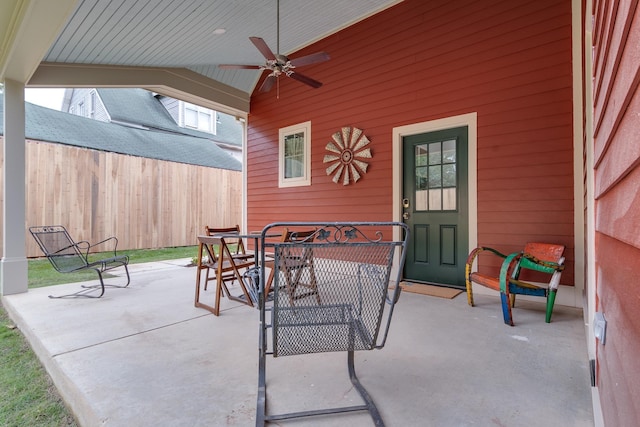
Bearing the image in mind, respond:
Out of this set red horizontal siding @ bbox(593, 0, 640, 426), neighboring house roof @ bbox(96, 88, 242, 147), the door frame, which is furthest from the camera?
neighboring house roof @ bbox(96, 88, 242, 147)

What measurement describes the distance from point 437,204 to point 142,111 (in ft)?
39.5

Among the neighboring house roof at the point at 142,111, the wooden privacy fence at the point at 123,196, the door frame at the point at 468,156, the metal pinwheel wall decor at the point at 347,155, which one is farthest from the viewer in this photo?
the neighboring house roof at the point at 142,111

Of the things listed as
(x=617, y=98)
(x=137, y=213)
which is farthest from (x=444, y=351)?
(x=137, y=213)

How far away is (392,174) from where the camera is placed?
4441 millimetres

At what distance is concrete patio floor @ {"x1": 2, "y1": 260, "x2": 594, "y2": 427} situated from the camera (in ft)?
4.88

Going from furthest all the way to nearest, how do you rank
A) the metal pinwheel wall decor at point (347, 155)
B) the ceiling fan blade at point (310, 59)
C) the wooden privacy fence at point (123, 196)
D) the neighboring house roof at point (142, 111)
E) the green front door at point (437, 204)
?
1. the neighboring house roof at point (142, 111)
2. the wooden privacy fence at point (123, 196)
3. the metal pinwheel wall decor at point (347, 155)
4. the green front door at point (437, 204)
5. the ceiling fan blade at point (310, 59)

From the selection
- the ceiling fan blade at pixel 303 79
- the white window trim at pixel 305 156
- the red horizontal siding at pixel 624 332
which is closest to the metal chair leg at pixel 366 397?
the red horizontal siding at pixel 624 332

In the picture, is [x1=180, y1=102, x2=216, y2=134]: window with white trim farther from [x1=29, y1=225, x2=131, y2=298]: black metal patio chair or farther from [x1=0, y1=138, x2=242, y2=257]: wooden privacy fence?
[x1=29, y1=225, x2=131, y2=298]: black metal patio chair

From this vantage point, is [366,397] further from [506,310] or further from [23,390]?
[23,390]

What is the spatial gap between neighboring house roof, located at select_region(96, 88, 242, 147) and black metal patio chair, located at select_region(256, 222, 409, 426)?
11.3 meters

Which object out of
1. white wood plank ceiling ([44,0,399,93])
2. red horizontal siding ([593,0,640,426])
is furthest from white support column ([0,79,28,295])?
red horizontal siding ([593,0,640,426])

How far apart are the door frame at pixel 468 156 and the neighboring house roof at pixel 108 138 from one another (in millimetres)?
6431

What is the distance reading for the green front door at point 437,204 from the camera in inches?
154

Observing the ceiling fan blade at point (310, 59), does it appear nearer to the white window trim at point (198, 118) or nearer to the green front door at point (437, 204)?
the green front door at point (437, 204)
